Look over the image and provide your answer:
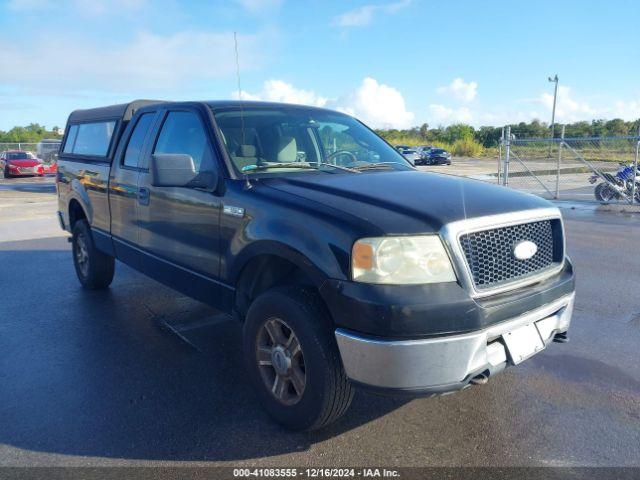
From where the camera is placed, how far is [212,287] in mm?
3727

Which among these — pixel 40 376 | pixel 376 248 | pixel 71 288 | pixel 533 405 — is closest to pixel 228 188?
pixel 376 248

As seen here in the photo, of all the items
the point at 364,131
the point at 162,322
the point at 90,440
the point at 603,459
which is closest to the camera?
the point at 603,459

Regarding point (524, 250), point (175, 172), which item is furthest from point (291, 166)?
point (524, 250)

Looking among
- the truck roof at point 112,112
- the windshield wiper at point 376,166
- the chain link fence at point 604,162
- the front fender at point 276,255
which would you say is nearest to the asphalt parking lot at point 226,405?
the front fender at point 276,255

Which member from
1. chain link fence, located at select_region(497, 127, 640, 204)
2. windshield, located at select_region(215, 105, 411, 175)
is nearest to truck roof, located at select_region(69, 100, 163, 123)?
windshield, located at select_region(215, 105, 411, 175)

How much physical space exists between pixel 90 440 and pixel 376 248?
6.43 feet

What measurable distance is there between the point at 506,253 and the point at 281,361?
1.39m

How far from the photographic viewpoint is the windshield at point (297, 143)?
377 centimetres

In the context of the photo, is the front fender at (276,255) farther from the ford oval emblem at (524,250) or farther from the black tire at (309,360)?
the ford oval emblem at (524,250)

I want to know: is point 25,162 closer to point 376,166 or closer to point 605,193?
point 605,193

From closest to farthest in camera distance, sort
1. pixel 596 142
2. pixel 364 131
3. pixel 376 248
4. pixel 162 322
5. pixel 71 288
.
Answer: pixel 376 248 < pixel 364 131 < pixel 162 322 < pixel 71 288 < pixel 596 142

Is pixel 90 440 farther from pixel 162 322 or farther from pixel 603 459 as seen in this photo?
pixel 603 459

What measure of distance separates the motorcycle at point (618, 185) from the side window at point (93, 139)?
12.7 metres

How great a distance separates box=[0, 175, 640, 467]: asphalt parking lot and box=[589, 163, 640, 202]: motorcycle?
31.7ft
